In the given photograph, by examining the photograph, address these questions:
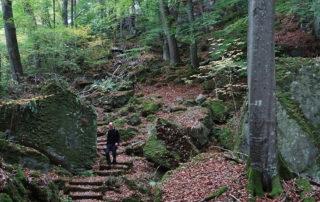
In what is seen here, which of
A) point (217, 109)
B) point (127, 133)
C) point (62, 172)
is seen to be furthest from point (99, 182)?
point (217, 109)

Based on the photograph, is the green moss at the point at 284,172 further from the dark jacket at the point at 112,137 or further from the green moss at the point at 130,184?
the dark jacket at the point at 112,137

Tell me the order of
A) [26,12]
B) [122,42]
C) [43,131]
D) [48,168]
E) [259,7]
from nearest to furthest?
[259,7] → [48,168] → [43,131] → [26,12] → [122,42]

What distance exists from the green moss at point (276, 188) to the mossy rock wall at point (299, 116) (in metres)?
2.29

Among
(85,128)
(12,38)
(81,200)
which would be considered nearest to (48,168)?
(81,200)

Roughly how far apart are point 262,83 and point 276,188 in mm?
1822

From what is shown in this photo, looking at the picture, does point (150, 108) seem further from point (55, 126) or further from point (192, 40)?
point (55, 126)

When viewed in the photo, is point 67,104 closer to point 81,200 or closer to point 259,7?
point 81,200

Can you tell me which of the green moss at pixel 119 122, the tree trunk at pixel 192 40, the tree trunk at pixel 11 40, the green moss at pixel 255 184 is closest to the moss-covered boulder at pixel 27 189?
the green moss at pixel 255 184

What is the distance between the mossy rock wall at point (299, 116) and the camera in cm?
656

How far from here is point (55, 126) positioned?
336 inches

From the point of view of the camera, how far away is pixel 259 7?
14.1 ft

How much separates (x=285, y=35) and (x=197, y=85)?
5.94 m

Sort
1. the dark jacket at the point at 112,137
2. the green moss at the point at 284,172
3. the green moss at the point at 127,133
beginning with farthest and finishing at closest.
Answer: the green moss at the point at 127,133, the dark jacket at the point at 112,137, the green moss at the point at 284,172

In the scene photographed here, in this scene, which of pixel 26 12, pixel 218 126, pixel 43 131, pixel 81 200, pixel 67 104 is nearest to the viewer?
pixel 81 200
